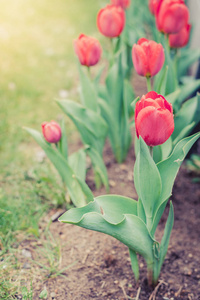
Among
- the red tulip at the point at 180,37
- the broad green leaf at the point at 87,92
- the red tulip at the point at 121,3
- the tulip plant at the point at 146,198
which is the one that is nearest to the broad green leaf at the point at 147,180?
the tulip plant at the point at 146,198

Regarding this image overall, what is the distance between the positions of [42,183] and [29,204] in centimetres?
14

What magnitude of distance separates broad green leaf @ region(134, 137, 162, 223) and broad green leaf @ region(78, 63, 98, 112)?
0.67 metres

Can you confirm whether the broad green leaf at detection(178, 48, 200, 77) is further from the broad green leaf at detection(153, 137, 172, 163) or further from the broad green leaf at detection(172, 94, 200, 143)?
the broad green leaf at detection(153, 137, 172, 163)

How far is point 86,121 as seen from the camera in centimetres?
180

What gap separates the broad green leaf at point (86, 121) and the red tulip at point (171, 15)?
1.83 ft

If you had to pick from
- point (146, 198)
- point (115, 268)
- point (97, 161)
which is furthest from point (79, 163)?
point (146, 198)

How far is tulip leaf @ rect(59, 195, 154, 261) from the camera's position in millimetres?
1153

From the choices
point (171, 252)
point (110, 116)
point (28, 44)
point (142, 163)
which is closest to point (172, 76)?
point (110, 116)

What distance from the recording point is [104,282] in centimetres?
153

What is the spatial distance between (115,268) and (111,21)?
1.23 metres

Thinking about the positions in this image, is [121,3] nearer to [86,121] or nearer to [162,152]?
[86,121]

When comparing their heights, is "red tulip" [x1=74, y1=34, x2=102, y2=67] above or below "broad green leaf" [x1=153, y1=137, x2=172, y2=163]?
above

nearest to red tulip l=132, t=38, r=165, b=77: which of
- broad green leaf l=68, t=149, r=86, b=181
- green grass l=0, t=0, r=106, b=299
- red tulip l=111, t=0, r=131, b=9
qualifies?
broad green leaf l=68, t=149, r=86, b=181

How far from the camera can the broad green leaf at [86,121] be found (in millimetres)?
1731
